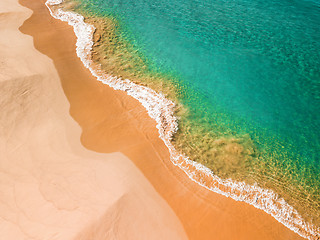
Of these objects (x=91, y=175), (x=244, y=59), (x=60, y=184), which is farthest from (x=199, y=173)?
(x=244, y=59)

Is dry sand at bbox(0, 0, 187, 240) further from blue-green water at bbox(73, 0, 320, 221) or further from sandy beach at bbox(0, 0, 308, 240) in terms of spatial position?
blue-green water at bbox(73, 0, 320, 221)

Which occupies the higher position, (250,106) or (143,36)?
(143,36)

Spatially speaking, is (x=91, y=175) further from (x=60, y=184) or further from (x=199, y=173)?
(x=199, y=173)

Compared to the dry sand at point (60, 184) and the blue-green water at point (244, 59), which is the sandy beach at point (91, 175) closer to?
the dry sand at point (60, 184)

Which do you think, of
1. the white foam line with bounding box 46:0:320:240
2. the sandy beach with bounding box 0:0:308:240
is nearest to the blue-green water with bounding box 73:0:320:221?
the white foam line with bounding box 46:0:320:240

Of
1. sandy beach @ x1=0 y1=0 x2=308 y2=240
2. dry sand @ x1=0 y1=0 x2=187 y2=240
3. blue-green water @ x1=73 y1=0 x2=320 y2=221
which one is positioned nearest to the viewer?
dry sand @ x1=0 y1=0 x2=187 y2=240

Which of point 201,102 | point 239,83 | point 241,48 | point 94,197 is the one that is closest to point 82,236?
point 94,197

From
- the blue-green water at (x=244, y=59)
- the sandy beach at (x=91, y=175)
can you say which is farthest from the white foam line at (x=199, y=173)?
the blue-green water at (x=244, y=59)

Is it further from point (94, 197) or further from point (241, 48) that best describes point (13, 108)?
point (241, 48)
